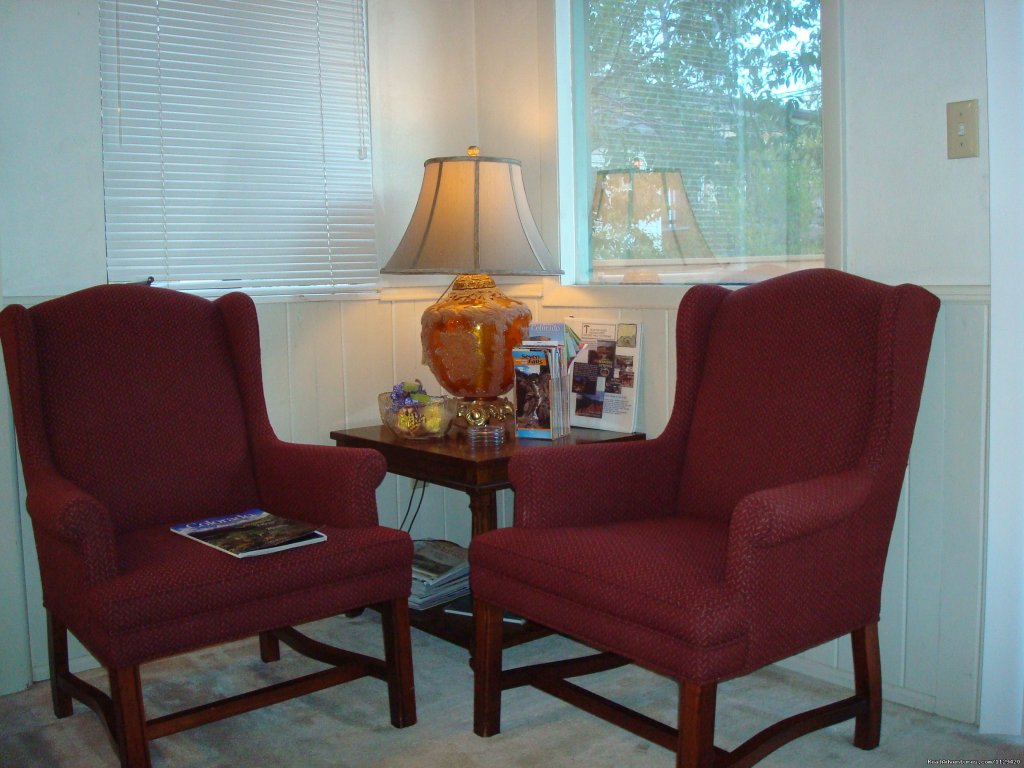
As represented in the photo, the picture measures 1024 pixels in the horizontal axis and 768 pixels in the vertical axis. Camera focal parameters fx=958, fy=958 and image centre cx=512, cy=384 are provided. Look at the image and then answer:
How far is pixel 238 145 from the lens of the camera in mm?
2764

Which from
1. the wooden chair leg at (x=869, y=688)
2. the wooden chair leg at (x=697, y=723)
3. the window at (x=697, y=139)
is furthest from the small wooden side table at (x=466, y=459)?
the wooden chair leg at (x=869, y=688)

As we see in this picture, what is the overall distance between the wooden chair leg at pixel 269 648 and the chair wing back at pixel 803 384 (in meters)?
1.15

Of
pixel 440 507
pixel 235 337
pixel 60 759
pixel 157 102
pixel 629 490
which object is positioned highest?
pixel 157 102

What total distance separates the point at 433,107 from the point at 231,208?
2.61ft

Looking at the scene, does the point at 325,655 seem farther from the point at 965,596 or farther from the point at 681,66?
the point at 681,66

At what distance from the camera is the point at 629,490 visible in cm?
217

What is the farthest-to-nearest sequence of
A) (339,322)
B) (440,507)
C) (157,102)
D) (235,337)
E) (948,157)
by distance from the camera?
(440,507) < (339,322) < (157,102) < (235,337) < (948,157)

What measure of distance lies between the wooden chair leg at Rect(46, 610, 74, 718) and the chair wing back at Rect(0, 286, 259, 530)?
286 millimetres

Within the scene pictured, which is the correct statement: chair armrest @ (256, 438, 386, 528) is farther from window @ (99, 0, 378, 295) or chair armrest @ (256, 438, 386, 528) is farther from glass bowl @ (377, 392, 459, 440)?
window @ (99, 0, 378, 295)

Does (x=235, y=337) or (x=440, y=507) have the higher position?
(x=235, y=337)

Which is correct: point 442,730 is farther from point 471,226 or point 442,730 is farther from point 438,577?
point 471,226

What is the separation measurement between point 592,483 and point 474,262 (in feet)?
2.45


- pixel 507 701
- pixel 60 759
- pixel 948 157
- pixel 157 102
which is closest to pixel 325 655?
pixel 507 701

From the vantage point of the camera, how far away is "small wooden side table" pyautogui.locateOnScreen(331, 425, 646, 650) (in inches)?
92.3
